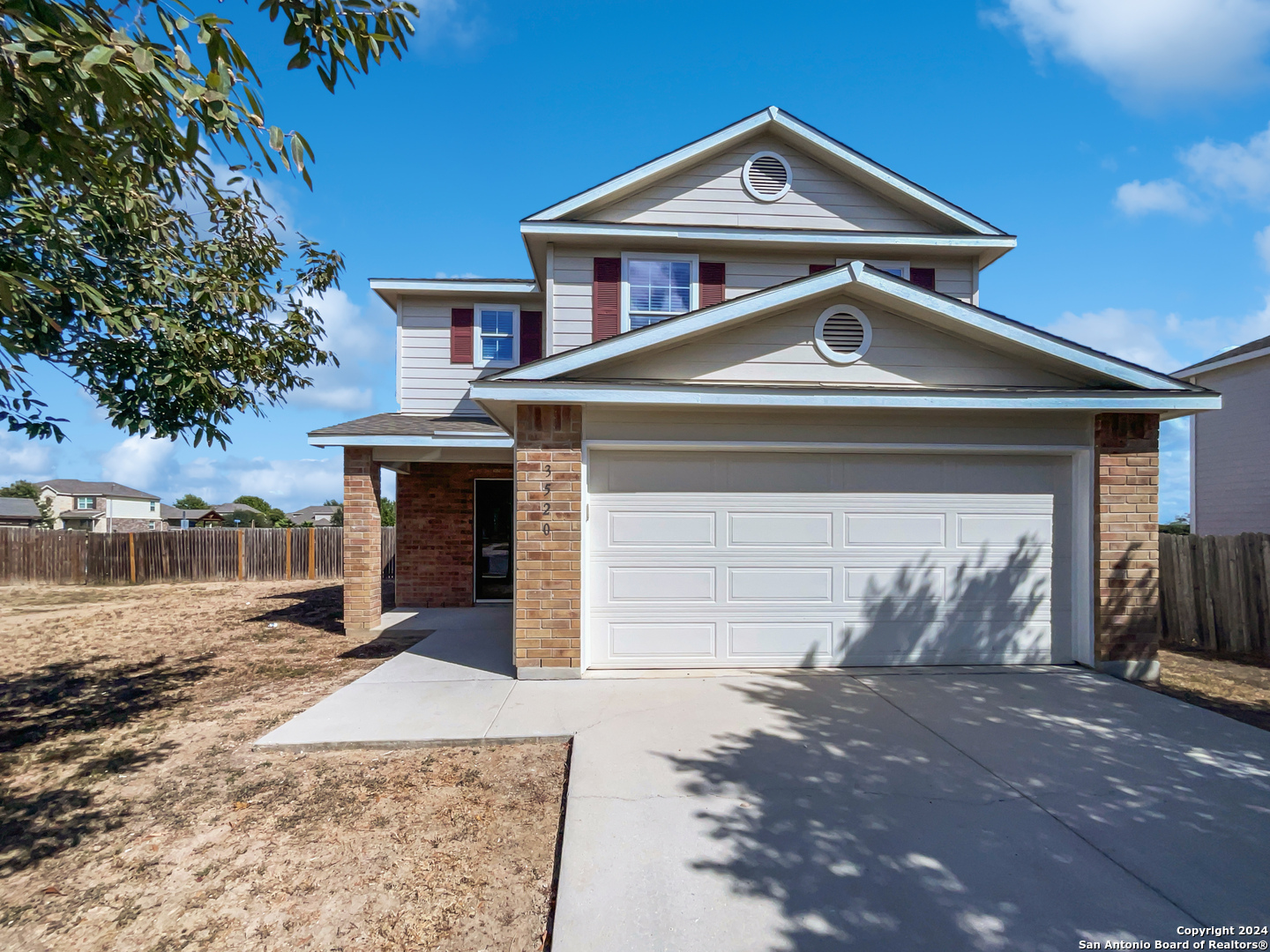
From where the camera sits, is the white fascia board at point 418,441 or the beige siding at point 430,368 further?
the beige siding at point 430,368

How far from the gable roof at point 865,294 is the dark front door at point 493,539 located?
5994 millimetres

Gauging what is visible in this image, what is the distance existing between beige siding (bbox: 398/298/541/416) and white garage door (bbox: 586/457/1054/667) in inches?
240

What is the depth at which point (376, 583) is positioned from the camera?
9.87 metres

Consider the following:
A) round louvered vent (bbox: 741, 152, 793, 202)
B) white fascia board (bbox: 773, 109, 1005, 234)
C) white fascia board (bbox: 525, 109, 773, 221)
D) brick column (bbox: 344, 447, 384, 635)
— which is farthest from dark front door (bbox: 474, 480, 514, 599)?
white fascia board (bbox: 773, 109, 1005, 234)

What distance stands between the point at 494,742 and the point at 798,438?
4.34m

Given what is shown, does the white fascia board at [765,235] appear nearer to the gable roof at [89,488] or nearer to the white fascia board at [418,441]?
the white fascia board at [418,441]

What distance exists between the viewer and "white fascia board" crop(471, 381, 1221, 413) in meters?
6.12

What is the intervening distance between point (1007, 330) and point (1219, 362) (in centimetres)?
999

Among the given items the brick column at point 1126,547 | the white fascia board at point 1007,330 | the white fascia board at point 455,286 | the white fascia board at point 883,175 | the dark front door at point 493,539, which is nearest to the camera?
the white fascia board at point 1007,330

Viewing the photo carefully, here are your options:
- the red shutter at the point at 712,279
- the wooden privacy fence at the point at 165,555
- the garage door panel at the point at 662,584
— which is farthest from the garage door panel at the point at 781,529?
the wooden privacy fence at the point at 165,555

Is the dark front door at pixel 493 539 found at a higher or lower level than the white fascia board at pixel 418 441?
lower

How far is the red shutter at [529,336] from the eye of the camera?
11.6 m

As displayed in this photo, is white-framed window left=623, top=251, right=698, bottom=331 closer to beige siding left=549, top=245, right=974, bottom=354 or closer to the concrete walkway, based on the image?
beige siding left=549, top=245, right=974, bottom=354

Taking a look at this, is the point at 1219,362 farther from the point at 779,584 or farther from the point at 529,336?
the point at 529,336
